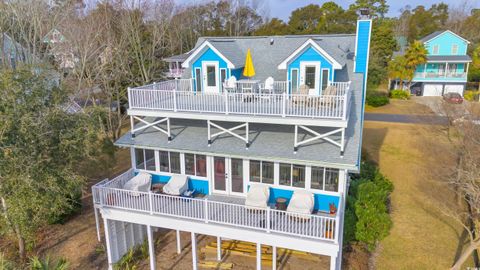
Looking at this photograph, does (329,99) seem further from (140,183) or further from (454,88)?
(454,88)

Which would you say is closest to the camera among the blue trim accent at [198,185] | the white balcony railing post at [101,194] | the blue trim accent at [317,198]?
the blue trim accent at [317,198]

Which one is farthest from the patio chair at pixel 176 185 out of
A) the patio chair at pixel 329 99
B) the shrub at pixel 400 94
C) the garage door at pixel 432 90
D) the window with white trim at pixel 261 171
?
the garage door at pixel 432 90

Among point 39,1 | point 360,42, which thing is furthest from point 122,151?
point 360,42

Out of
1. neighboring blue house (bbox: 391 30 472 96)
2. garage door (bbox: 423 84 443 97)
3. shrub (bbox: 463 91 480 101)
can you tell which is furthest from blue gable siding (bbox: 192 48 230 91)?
garage door (bbox: 423 84 443 97)

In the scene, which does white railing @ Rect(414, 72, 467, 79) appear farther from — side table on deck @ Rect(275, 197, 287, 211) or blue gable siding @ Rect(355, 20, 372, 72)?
side table on deck @ Rect(275, 197, 287, 211)

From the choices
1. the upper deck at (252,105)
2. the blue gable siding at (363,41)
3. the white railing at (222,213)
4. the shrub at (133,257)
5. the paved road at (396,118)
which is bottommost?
the shrub at (133,257)

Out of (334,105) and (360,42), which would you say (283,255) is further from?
(360,42)

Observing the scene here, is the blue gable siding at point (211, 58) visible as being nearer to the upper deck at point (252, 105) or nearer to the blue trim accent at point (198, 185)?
the upper deck at point (252, 105)
